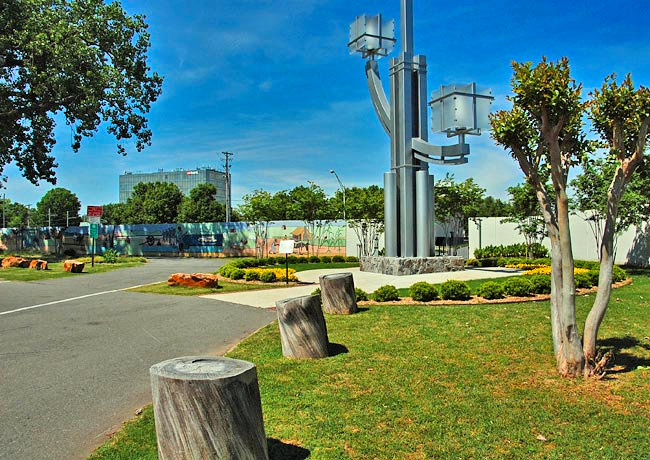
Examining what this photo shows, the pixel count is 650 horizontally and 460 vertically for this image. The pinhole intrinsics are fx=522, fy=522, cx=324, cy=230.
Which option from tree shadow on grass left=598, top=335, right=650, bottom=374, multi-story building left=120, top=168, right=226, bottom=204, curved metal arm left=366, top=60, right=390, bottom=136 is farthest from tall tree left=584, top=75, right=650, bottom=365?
multi-story building left=120, top=168, right=226, bottom=204

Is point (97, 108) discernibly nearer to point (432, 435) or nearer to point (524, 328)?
point (524, 328)

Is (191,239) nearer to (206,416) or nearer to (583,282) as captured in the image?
(583,282)

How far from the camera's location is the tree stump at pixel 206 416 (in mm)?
3414

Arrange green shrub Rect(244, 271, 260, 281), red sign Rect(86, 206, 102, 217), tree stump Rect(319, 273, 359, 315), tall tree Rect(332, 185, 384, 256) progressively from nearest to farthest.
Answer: tree stump Rect(319, 273, 359, 315) → green shrub Rect(244, 271, 260, 281) → red sign Rect(86, 206, 102, 217) → tall tree Rect(332, 185, 384, 256)

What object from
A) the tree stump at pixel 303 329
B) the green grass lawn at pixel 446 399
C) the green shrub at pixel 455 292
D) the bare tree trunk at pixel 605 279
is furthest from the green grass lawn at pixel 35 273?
the bare tree trunk at pixel 605 279

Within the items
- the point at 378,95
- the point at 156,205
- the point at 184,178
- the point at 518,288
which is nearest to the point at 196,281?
the point at 518,288

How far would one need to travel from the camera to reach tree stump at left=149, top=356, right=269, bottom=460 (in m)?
3.41

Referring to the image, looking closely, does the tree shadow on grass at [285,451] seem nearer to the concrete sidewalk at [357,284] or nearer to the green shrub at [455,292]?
the green shrub at [455,292]

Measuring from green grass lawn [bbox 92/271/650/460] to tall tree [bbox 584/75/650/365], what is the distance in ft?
2.50

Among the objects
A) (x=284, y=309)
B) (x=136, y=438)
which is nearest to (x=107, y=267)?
(x=284, y=309)

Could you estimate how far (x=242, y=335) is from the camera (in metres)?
9.15

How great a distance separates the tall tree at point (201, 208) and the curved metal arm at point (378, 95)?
55.3m

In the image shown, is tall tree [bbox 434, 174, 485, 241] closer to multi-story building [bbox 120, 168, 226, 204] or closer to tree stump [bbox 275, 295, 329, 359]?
tree stump [bbox 275, 295, 329, 359]

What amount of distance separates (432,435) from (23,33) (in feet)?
90.7
